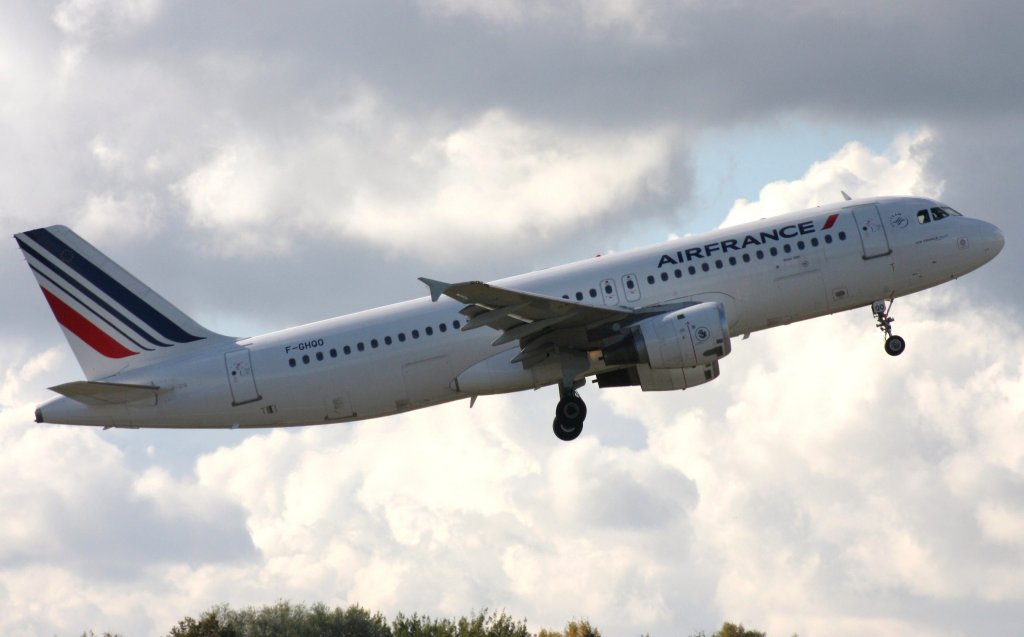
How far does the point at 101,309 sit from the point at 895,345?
97.4 feet

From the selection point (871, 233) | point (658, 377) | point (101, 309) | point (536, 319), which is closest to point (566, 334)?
point (536, 319)

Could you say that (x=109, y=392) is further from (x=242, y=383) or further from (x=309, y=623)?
(x=309, y=623)

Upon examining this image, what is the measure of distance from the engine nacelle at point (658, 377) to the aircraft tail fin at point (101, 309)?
48.6 feet

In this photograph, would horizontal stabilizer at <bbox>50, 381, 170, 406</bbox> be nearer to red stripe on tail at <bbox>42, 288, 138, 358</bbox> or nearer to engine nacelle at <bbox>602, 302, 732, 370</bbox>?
red stripe on tail at <bbox>42, 288, 138, 358</bbox>

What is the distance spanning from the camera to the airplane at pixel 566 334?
55750mm

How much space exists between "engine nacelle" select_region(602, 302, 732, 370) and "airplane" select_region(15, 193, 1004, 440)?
120 millimetres

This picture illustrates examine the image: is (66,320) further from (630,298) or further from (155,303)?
(630,298)

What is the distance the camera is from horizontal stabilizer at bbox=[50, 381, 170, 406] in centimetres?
5637

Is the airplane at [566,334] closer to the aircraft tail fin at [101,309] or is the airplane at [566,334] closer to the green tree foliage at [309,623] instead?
the aircraft tail fin at [101,309]

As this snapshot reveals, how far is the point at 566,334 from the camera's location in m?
55.5

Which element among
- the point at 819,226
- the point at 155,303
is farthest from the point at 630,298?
the point at 155,303

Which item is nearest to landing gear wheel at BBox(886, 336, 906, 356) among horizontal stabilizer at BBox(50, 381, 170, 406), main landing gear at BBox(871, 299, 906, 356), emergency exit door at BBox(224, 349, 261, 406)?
main landing gear at BBox(871, 299, 906, 356)

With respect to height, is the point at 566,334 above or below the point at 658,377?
above

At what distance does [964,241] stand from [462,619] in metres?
59.5
